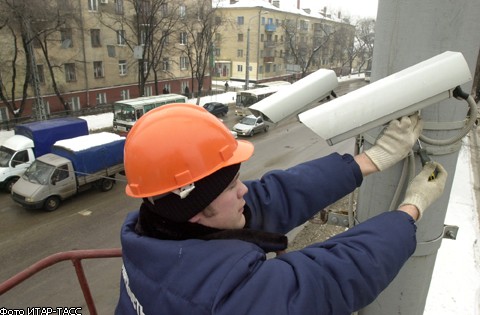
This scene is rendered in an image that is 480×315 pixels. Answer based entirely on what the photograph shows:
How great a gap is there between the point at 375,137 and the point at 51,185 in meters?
11.6

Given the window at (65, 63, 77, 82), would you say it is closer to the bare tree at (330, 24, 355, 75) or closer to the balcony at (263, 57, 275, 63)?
the balcony at (263, 57, 275, 63)

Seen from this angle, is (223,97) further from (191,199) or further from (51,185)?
(191,199)

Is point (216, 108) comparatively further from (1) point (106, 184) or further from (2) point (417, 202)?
(2) point (417, 202)

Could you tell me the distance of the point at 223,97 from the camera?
35344mm

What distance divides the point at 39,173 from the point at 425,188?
40.3ft

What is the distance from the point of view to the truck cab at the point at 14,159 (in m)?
12.3

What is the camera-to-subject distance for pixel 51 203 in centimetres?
1122

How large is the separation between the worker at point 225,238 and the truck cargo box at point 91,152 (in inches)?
442

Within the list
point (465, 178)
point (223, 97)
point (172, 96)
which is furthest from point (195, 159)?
point (223, 97)

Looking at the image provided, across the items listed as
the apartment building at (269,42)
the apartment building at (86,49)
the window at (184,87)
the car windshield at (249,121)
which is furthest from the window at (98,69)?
the apartment building at (269,42)

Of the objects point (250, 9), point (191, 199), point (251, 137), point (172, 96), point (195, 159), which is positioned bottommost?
point (251, 137)

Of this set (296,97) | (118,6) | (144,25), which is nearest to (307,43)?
(118,6)

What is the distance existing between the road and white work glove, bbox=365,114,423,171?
5.39 meters

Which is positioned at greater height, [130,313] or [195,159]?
[195,159]
